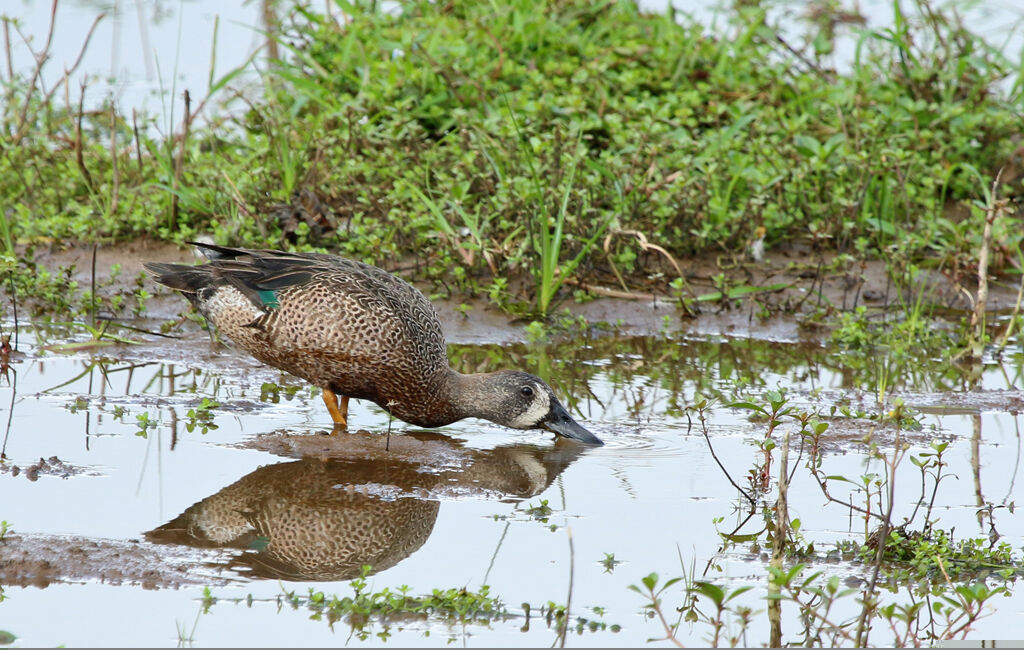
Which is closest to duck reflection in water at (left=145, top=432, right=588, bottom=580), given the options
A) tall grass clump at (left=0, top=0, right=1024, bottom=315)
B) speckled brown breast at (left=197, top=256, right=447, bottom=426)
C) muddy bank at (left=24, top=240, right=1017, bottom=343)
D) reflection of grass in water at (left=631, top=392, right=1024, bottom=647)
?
speckled brown breast at (left=197, top=256, right=447, bottom=426)

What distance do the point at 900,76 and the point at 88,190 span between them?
545 cm

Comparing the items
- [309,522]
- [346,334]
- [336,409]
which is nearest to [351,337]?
[346,334]

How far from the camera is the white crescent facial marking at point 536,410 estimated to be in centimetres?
512

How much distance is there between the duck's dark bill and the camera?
5039 mm

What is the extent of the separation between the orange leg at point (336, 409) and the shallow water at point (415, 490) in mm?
82

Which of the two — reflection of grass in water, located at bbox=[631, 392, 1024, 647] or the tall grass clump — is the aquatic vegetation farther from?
the tall grass clump

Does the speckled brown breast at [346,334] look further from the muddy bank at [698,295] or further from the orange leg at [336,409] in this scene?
the muddy bank at [698,295]

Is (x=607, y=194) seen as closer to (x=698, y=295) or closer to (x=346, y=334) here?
(x=698, y=295)

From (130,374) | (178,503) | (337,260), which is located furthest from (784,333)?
(178,503)

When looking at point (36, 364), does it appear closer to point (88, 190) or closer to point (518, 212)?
point (88, 190)

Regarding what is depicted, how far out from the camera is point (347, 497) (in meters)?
4.25

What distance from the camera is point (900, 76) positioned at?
8820 millimetres

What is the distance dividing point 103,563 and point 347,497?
974mm

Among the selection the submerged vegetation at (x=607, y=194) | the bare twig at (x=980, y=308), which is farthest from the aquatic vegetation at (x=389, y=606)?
the bare twig at (x=980, y=308)
